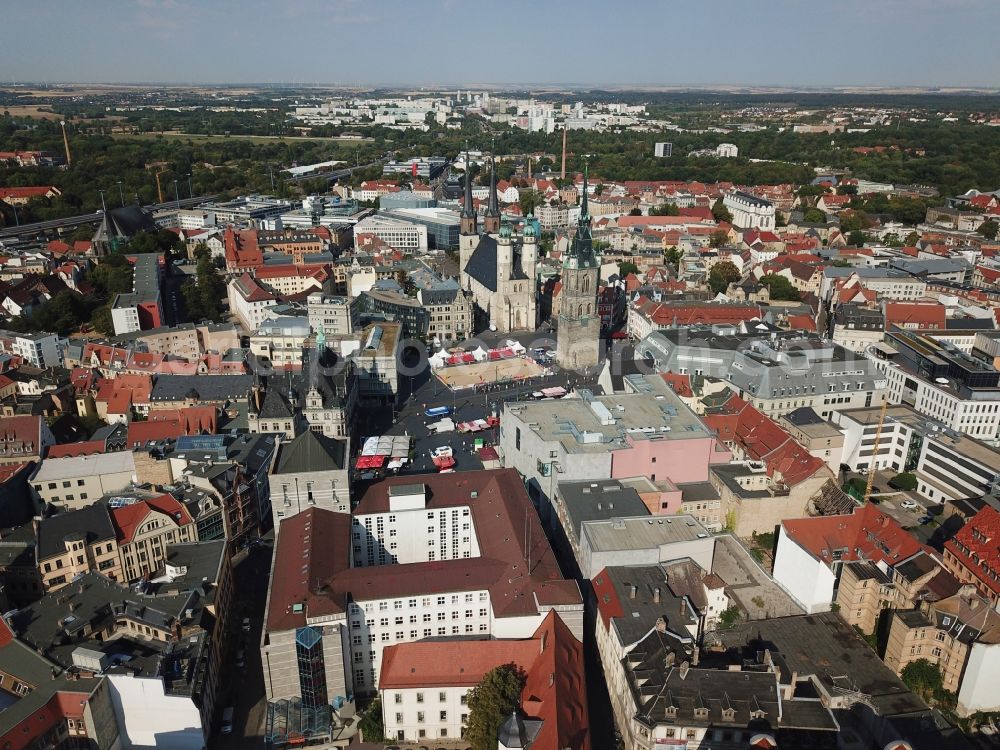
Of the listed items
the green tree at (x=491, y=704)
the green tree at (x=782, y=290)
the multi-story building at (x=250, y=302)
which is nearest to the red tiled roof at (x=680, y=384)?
the green tree at (x=491, y=704)

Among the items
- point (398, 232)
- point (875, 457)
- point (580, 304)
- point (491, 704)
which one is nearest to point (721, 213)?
point (398, 232)

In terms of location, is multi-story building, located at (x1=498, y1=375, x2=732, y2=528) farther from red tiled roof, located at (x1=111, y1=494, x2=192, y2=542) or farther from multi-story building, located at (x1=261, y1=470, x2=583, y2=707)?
red tiled roof, located at (x1=111, y1=494, x2=192, y2=542)

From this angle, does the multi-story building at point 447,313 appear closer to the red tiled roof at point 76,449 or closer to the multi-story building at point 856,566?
the red tiled roof at point 76,449

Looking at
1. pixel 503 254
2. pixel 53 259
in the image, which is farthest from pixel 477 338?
pixel 53 259

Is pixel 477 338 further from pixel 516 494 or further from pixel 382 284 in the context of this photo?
pixel 516 494

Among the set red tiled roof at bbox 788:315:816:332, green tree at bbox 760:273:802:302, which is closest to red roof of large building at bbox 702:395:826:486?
red tiled roof at bbox 788:315:816:332

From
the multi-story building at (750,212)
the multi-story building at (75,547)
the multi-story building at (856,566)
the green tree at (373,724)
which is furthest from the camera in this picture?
the multi-story building at (750,212)
